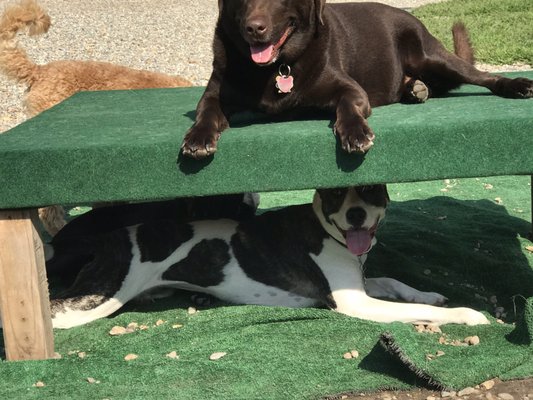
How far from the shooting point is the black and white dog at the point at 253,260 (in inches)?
169

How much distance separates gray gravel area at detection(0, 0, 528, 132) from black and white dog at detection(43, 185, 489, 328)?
20.2 ft

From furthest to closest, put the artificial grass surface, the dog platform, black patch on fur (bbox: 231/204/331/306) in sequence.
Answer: black patch on fur (bbox: 231/204/331/306)
the dog platform
the artificial grass surface

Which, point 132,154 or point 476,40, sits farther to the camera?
point 476,40

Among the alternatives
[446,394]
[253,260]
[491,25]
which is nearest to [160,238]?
[253,260]

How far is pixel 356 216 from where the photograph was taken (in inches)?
167

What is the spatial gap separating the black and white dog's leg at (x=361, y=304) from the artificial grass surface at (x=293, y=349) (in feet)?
0.27

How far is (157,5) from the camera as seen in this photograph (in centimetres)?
2252

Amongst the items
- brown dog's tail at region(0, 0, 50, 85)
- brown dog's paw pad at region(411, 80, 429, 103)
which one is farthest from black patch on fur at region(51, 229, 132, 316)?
brown dog's tail at region(0, 0, 50, 85)

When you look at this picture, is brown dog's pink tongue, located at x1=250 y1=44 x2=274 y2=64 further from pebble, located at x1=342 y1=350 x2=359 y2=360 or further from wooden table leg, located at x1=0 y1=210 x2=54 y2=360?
pebble, located at x1=342 y1=350 x2=359 y2=360

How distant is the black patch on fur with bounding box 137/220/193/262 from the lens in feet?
14.9

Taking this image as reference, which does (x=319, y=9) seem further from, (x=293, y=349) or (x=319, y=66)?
(x=293, y=349)

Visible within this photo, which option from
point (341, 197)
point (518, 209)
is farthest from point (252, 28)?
point (518, 209)

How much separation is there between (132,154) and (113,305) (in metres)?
1.18

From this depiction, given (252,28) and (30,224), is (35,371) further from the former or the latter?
(252,28)
